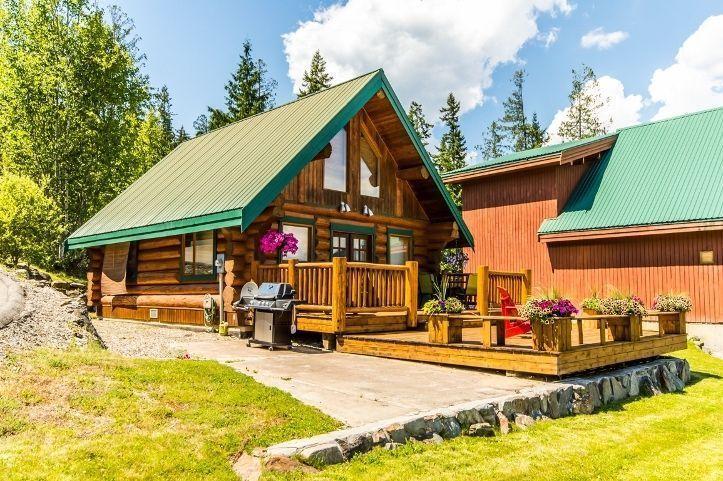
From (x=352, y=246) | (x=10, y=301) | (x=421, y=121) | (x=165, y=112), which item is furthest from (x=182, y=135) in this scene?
(x=10, y=301)

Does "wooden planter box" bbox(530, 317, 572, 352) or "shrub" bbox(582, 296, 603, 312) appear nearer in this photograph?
"wooden planter box" bbox(530, 317, 572, 352)

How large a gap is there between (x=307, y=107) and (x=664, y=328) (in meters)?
9.83

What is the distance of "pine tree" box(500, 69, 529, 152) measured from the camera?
4922 centimetres

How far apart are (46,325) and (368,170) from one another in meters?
9.22

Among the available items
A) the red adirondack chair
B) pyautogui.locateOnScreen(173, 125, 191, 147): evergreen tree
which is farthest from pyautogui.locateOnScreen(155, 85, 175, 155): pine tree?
the red adirondack chair

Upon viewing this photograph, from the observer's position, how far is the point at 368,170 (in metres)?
15.3

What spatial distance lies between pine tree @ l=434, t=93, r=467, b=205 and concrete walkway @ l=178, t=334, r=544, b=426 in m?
38.2

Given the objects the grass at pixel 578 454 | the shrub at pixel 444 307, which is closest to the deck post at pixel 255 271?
the shrub at pixel 444 307

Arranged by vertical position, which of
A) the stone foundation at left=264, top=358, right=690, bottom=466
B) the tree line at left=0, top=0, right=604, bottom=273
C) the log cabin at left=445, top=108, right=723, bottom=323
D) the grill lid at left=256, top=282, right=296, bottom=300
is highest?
the tree line at left=0, top=0, right=604, bottom=273

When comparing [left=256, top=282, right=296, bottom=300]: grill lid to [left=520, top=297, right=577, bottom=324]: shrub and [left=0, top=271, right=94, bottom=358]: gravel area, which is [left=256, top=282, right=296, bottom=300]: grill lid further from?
[left=520, top=297, right=577, bottom=324]: shrub

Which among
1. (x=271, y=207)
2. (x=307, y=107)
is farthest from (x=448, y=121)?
(x=271, y=207)

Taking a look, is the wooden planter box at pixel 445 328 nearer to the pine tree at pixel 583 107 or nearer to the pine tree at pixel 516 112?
the pine tree at pixel 583 107

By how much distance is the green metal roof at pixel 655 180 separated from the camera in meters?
→ 17.1

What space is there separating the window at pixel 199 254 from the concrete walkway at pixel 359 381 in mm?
3452
